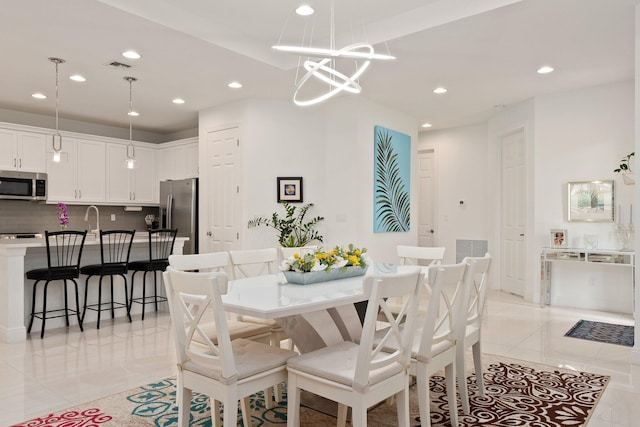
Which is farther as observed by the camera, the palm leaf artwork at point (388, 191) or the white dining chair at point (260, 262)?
the palm leaf artwork at point (388, 191)

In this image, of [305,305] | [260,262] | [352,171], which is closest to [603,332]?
[352,171]

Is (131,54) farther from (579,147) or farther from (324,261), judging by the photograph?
(579,147)

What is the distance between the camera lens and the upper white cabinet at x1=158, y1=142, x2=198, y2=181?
7.35m

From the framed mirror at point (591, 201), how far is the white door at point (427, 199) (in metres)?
2.86

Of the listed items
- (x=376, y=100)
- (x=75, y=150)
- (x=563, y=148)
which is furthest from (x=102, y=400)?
(x=563, y=148)

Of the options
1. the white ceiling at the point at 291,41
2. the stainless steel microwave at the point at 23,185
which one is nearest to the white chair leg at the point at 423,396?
the white ceiling at the point at 291,41

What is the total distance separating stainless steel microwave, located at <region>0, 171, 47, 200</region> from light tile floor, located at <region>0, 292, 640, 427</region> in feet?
9.42

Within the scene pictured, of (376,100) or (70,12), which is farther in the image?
(376,100)

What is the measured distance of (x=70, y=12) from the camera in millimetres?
3467

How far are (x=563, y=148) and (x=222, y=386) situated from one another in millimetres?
5524

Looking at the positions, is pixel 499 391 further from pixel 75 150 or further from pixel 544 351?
pixel 75 150

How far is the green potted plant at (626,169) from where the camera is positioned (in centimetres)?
500

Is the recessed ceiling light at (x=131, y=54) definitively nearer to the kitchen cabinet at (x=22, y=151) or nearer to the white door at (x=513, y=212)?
the kitchen cabinet at (x=22, y=151)

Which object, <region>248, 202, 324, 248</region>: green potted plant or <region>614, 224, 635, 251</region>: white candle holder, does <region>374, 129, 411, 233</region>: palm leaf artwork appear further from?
<region>614, 224, 635, 251</region>: white candle holder
